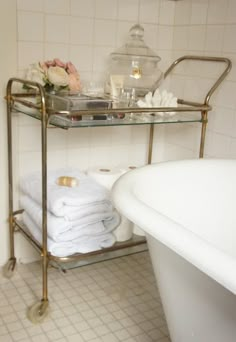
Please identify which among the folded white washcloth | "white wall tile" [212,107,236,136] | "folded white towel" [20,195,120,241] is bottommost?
"folded white towel" [20,195,120,241]

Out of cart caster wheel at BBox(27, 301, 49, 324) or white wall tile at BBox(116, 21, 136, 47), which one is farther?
white wall tile at BBox(116, 21, 136, 47)

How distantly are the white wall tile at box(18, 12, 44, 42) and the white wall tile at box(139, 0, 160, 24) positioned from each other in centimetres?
47

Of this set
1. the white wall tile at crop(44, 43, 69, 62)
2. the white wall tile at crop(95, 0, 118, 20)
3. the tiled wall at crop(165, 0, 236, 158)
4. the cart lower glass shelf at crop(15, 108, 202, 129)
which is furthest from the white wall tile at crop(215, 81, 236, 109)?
the white wall tile at crop(44, 43, 69, 62)

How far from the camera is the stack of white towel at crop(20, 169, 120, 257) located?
160 cm

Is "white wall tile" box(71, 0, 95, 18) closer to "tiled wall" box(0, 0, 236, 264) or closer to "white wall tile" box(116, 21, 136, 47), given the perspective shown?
"tiled wall" box(0, 0, 236, 264)

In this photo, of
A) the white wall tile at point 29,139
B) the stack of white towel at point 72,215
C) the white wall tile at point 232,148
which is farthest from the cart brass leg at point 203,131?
the white wall tile at point 29,139

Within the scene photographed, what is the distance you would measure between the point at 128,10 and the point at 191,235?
4.36 ft

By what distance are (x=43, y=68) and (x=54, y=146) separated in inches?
15.0

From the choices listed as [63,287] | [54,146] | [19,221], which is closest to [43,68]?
[54,146]

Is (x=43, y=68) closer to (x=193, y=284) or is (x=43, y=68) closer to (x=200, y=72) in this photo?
(x=200, y=72)

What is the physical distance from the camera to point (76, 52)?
6.02ft

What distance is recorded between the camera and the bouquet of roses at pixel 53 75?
5.29 ft

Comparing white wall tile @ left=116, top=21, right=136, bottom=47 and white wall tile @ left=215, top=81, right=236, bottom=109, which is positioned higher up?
white wall tile @ left=116, top=21, right=136, bottom=47

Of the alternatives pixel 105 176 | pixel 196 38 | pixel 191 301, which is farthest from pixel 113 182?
pixel 191 301
